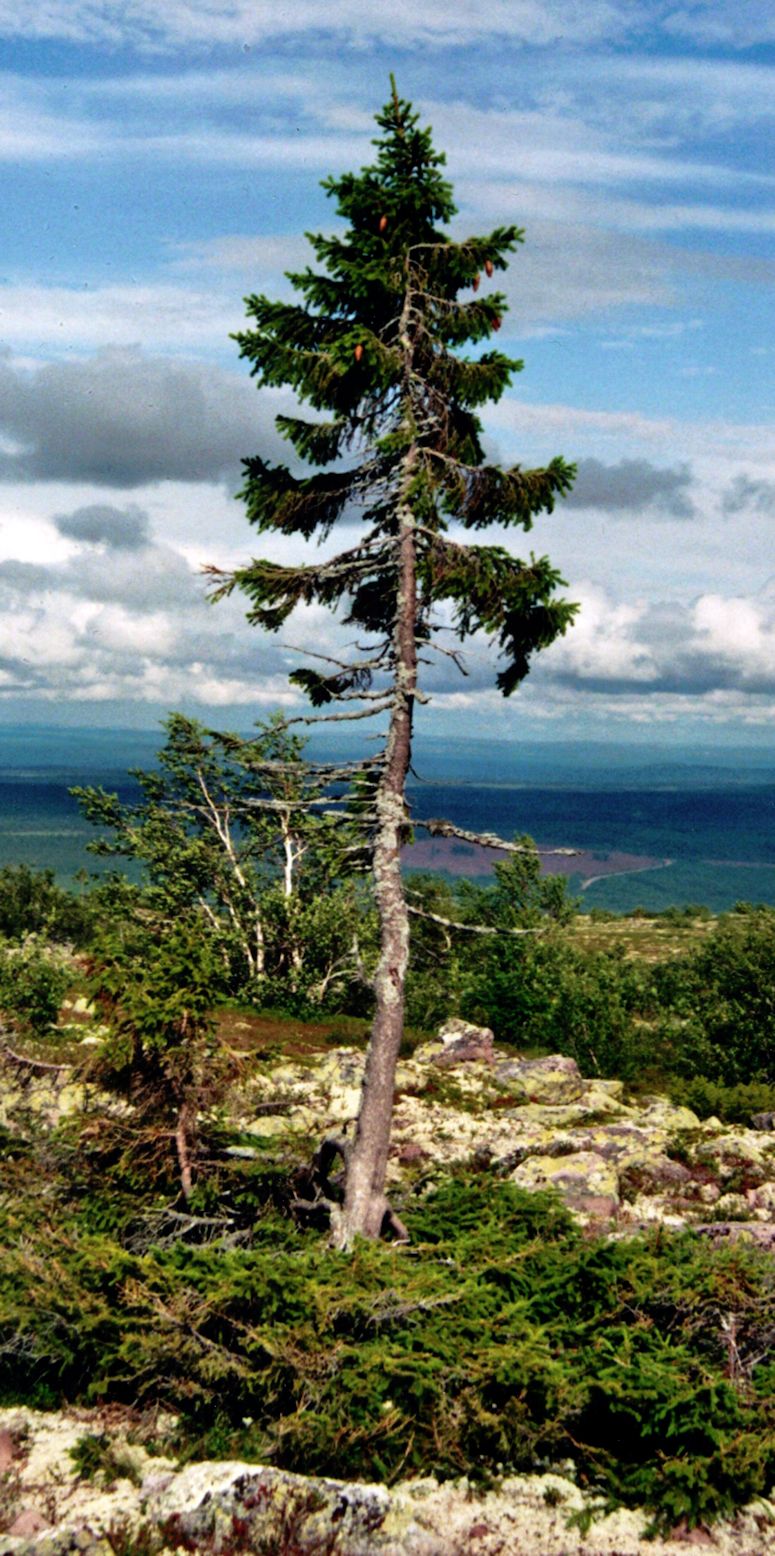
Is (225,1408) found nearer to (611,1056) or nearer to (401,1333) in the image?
(401,1333)

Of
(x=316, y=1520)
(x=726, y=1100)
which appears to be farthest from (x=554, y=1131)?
(x=316, y=1520)

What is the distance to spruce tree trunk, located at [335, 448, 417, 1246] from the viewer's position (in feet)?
42.7

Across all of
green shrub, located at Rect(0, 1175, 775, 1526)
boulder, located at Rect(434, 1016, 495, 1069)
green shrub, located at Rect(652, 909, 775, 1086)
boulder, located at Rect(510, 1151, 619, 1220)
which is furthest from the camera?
green shrub, located at Rect(652, 909, 775, 1086)

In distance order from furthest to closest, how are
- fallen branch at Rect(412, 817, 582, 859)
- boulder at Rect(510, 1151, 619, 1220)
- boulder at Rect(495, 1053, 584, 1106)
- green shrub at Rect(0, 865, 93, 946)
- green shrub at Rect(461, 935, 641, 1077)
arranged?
green shrub at Rect(0, 865, 93, 946) → green shrub at Rect(461, 935, 641, 1077) → boulder at Rect(495, 1053, 584, 1106) → boulder at Rect(510, 1151, 619, 1220) → fallen branch at Rect(412, 817, 582, 859)

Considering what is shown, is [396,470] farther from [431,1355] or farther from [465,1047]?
[465,1047]

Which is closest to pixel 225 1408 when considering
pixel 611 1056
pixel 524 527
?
pixel 524 527

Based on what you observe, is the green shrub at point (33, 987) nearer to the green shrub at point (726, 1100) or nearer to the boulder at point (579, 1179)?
the boulder at point (579, 1179)

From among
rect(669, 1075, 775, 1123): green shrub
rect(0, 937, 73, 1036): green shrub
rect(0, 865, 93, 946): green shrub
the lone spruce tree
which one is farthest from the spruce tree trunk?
rect(0, 865, 93, 946): green shrub

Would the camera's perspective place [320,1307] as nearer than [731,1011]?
Yes

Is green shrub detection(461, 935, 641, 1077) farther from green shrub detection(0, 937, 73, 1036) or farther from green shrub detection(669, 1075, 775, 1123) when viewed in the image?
green shrub detection(0, 937, 73, 1036)

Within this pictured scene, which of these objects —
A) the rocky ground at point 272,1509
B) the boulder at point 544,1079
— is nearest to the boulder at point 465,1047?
the boulder at point 544,1079

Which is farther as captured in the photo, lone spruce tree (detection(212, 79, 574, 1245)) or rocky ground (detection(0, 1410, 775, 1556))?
lone spruce tree (detection(212, 79, 574, 1245))

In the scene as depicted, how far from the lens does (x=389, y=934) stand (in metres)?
14.3

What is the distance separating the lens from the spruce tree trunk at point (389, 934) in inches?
512
